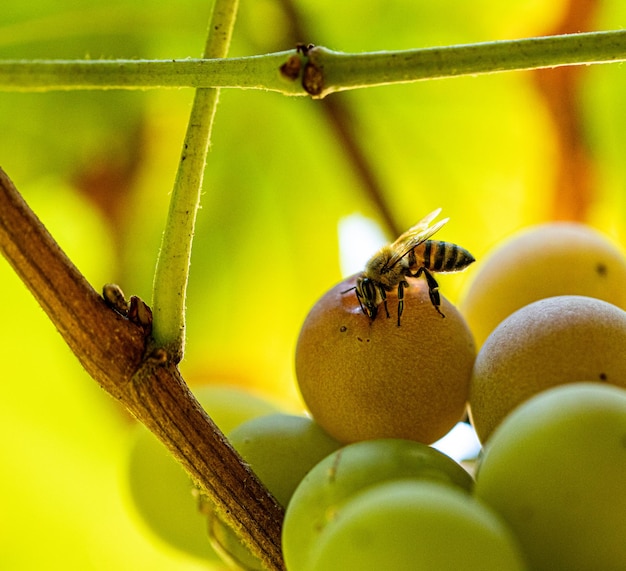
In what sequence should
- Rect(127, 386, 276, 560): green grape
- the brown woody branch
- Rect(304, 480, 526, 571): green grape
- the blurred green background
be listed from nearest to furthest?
Rect(304, 480, 526, 571): green grape < the brown woody branch < Rect(127, 386, 276, 560): green grape < the blurred green background

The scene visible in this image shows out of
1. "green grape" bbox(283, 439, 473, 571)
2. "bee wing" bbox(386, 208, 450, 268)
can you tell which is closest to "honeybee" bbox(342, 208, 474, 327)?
"bee wing" bbox(386, 208, 450, 268)

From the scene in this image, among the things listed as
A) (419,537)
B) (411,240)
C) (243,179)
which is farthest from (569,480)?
(243,179)

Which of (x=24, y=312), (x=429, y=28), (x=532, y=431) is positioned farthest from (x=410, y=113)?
(x=532, y=431)

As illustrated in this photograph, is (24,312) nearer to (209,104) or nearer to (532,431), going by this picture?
(209,104)

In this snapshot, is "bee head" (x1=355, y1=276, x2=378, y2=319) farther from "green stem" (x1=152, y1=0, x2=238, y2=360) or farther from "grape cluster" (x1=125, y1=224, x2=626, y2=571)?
"green stem" (x1=152, y1=0, x2=238, y2=360)

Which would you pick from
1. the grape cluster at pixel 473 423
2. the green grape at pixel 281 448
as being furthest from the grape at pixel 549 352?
the green grape at pixel 281 448
